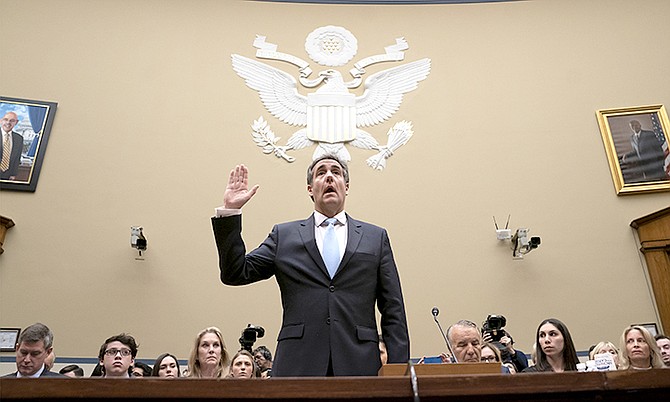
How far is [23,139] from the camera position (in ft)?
22.3

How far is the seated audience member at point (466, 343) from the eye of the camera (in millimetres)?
3576

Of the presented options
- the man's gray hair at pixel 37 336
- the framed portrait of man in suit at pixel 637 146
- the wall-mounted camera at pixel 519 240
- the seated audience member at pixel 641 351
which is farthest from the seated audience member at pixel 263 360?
the framed portrait of man in suit at pixel 637 146

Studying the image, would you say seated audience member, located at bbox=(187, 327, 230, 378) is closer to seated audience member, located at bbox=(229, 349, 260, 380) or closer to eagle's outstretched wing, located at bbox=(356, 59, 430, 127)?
seated audience member, located at bbox=(229, 349, 260, 380)

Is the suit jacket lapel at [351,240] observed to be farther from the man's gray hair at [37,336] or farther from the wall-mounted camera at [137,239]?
the wall-mounted camera at [137,239]

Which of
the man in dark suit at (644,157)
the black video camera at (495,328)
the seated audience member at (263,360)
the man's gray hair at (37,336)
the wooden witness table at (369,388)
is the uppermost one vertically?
the man in dark suit at (644,157)

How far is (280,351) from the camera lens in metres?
2.09

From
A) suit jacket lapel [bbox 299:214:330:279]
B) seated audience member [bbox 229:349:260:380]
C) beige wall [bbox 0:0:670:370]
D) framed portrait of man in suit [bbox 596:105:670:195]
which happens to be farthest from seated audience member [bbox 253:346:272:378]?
framed portrait of man in suit [bbox 596:105:670:195]

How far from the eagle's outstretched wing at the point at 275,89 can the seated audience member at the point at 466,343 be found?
413 centimetres

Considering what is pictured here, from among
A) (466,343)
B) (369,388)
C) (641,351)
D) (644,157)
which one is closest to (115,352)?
(466,343)

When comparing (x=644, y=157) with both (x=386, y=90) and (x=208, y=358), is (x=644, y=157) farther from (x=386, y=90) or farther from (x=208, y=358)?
(x=208, y=358)

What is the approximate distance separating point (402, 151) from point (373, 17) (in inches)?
81.0

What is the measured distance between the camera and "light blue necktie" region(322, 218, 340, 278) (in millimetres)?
2219

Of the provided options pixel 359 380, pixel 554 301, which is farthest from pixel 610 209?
pixel 359 380

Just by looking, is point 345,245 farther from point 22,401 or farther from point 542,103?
point 542,103
